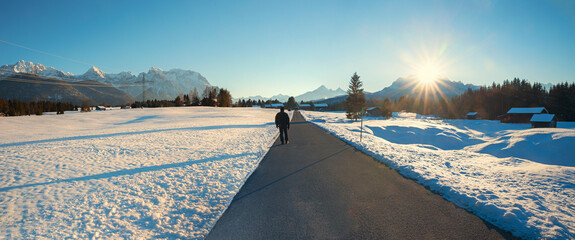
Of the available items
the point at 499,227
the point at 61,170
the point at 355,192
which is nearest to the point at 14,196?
the point at 61,170


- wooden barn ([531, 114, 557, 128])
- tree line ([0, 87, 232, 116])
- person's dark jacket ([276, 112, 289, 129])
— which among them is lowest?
wooden barn ([531, 114, 557, 128])

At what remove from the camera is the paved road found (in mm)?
3139

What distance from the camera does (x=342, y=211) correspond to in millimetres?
3828

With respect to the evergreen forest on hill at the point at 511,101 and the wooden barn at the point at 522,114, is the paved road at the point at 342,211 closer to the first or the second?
the evergreen forest on hill at the point at 511,101

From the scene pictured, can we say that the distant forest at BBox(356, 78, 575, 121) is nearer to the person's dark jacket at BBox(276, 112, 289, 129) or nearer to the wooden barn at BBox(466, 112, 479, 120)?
the wooden barn at BBox(466, 112, 479, 120)

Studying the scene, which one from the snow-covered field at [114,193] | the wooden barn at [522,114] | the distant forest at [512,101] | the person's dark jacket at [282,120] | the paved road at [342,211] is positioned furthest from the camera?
the distant forest at [512,101]

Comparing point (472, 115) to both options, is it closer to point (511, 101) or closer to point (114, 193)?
point (511, 101)

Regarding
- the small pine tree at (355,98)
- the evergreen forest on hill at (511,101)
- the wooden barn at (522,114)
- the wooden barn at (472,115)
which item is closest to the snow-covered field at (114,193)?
the small pine tree at (355,98)

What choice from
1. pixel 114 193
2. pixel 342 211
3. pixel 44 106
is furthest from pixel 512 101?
pixel 44 106

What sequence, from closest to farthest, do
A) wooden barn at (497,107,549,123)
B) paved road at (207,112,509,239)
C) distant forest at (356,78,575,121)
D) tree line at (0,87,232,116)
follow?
paved road at (207,112,509,239), tree line at (0,87,232,116), wooden barn at (497,107,549,123), distant forest at (356,78,575,121)

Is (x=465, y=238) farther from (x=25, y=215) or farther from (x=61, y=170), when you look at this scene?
(x=61, y=170)

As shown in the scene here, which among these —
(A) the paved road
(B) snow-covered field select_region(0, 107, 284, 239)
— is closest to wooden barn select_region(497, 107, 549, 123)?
(A) the paved road

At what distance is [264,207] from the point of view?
4.04 metres

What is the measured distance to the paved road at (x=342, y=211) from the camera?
314 centimetres
